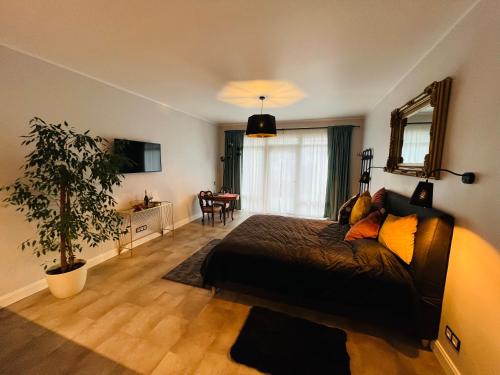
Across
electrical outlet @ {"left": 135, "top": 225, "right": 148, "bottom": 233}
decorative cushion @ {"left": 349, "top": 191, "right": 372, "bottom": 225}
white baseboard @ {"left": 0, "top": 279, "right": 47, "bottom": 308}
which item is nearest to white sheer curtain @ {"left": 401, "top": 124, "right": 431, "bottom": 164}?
decorative cushion @ {"left": 349, "top": 191, "right": 372, "bottom": 225}

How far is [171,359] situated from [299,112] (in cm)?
439

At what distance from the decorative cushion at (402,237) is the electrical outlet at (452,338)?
50 centimetres

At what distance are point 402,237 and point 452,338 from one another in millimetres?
738

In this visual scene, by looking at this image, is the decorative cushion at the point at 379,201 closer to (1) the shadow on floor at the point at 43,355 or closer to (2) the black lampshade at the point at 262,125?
(2) the black lampshade at the point at 262,125

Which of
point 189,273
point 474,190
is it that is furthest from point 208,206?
point 474,190

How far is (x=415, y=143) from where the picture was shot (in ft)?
7.18

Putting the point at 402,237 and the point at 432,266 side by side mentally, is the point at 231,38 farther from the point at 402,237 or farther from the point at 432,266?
the point at 432,266

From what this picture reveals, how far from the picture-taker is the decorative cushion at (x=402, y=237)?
1.79m

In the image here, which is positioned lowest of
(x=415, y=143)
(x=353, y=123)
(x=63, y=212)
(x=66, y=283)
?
(x=66, y=283)

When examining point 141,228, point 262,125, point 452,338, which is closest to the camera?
point 452,338

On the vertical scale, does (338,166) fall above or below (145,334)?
above

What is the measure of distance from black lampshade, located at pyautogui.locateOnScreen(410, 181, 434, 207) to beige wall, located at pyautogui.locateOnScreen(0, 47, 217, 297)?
3.70 meters

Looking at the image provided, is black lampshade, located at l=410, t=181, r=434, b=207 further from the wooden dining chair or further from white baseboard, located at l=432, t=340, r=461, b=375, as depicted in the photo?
the wooden dining chair

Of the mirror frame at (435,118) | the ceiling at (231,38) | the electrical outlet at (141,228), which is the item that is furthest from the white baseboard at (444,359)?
the electrical outlet at (141,228)
